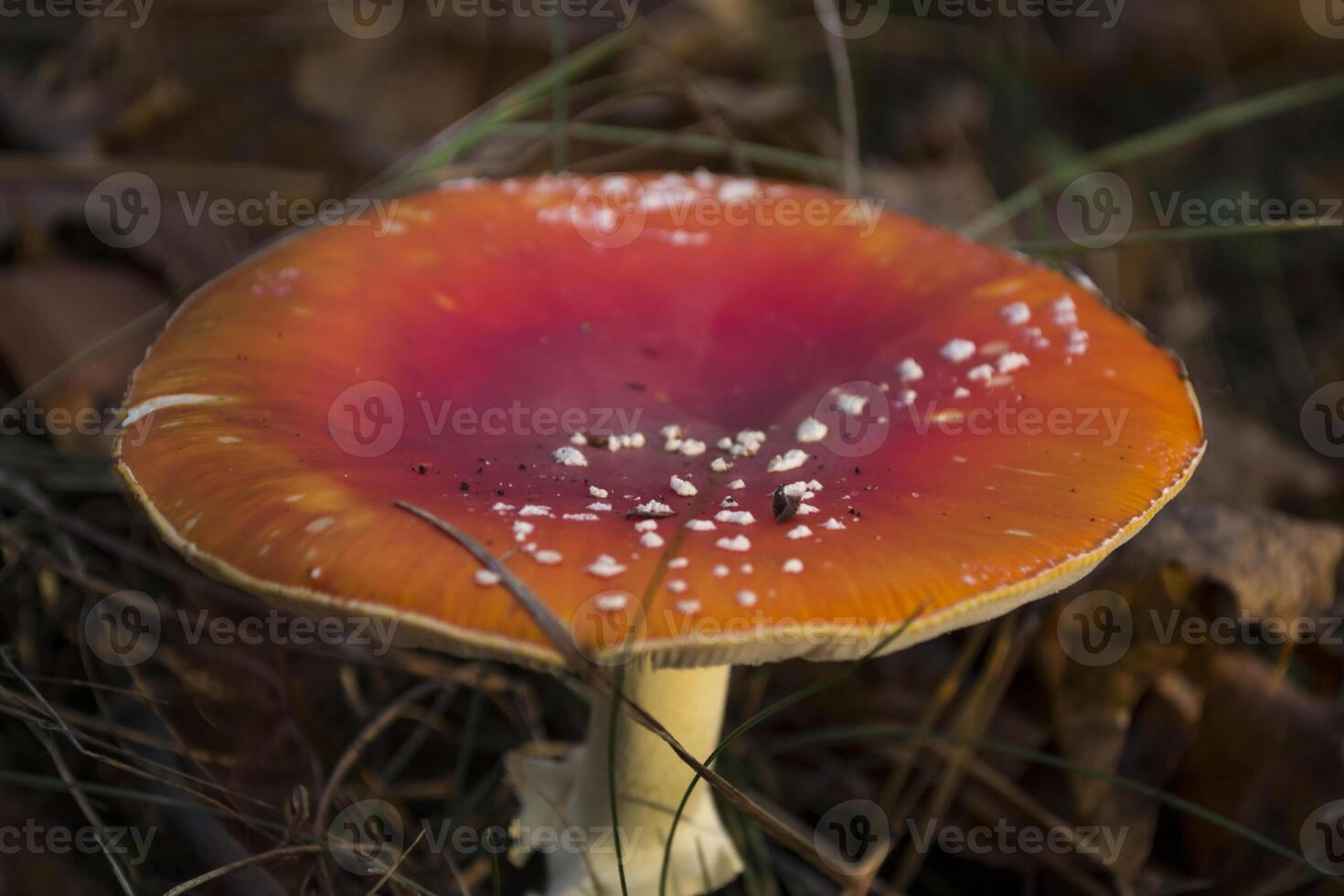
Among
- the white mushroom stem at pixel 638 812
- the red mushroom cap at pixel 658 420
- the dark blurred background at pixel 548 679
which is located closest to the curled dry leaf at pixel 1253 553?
the dark blurred background at pixel 548 679

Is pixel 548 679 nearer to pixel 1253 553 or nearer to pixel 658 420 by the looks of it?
pixel 658 420

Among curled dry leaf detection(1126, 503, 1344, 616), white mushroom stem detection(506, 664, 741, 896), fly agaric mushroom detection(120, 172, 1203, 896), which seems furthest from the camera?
curled dry leaf detection(1126, 503, 1344, 616)

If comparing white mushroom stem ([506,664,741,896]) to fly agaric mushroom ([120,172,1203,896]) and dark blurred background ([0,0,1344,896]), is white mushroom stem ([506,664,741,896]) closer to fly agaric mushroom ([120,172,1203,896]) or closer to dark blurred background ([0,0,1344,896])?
fly agaric mushroom ([120,172,1203,896])

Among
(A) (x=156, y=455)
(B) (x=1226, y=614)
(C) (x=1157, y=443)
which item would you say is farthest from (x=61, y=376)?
(B) (x=1226, y=614)

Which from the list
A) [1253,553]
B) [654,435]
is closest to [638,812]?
[654,435]

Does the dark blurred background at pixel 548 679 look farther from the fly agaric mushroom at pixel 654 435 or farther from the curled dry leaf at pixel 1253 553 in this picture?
the fly agaric mushroom at pixel 654 435

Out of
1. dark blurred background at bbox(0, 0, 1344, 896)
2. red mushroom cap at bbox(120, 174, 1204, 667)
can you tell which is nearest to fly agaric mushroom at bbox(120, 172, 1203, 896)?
red mushroom cap at bbox(120, 174, 1204, 667)

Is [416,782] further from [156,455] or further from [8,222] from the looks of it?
[8,222]
